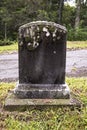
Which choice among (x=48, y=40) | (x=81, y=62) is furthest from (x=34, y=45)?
(x=81, y=62)

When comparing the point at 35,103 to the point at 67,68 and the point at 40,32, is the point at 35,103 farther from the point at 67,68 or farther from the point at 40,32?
the point at 67,68

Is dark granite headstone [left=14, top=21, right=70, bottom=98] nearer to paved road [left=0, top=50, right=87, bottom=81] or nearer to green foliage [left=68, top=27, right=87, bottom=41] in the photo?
paved road [left=0, top=50, right=87, bottom=81]

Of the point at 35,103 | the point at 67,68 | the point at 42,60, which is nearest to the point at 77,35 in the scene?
the point at 67,68

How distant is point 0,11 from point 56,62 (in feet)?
77.3

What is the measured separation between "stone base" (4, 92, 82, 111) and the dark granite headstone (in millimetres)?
138

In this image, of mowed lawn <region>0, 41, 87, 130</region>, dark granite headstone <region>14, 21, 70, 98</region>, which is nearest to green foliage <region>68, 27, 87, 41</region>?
dark granite headstone <region>14, 21, 70, 98</region>

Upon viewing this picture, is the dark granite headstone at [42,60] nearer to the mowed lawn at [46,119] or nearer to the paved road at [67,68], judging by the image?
the mowed lawn at [46,119]

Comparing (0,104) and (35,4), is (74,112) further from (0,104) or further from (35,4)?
(35,4)

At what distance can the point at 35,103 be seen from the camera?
4.66 m

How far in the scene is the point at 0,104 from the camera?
488cm

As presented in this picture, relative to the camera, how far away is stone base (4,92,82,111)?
460 centimetres

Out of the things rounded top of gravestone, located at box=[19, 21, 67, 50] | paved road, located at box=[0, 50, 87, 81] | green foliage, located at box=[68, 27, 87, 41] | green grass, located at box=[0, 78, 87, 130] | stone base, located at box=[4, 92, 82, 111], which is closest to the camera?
green grass, located at box=[0, 78, 87, 130]

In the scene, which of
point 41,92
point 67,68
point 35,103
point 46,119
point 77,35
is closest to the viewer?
point 46,119

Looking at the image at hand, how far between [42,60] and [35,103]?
0.77m
